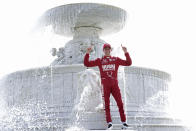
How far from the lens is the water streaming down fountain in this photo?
9.71 m

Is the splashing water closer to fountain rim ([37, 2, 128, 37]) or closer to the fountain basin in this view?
the fountain basin

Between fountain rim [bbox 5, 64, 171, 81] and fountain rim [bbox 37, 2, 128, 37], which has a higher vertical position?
fountain rim [bbox 37, 2, 128, 37]

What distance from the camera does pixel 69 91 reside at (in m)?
10.5

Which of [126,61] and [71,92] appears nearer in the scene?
[126,61]

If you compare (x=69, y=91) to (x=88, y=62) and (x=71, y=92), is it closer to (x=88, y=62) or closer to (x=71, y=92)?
(x=71, y=92)

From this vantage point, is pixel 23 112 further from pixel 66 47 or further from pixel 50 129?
pixel 66 47

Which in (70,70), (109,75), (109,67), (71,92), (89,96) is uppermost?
(70,70)

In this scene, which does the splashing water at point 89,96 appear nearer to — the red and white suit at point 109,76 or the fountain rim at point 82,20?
the red and white suit at point 109,76

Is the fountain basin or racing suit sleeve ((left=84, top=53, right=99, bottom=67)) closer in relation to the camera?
Result: racing suit sleeve ((left=84, top=53, right=99, bottom=67))

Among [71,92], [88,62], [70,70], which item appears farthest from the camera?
[70,70]

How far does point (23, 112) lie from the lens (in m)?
10.6

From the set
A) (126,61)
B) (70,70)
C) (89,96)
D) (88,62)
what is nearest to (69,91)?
(70,70)

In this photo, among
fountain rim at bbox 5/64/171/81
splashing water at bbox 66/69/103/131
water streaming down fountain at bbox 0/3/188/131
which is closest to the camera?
splashing water at bbox 66/69/103/131

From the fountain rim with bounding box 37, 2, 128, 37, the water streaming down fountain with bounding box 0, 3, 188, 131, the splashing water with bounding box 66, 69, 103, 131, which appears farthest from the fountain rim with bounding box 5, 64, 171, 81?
the fountain rim with bounding box 37, 2, 128, 37
